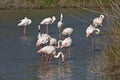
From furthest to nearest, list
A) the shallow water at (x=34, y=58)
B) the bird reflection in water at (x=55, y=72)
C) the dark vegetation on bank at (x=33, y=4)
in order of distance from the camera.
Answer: the dark vegetation on bank at (x=33, y=4) → the shallow water at (x=34, y=58) → the bird reflection in water at (x=55, y=72)

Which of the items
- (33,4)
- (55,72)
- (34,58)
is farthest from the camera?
(33,4)

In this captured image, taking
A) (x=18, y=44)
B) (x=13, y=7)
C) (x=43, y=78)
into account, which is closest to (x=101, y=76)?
(x=43, y=78)

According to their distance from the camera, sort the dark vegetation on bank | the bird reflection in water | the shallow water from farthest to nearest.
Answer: the dark vegetation on bank → the shallow water → the bird reflection in water

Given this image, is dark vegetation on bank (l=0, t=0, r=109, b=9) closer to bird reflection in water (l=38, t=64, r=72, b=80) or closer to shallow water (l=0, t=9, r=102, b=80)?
shallow water (l=0, t=9, r=102, b=80)

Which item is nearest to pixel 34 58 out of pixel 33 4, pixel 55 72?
pixel 55 72

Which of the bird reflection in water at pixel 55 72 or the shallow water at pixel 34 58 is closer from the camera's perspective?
the bird reflection in water at pixel 55 72

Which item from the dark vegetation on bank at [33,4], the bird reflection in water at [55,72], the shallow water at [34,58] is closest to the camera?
the bird reflection in water at [55,72]

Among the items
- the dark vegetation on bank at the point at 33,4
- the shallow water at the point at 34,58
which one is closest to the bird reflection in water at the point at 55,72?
the shallow water at the point at 34,58

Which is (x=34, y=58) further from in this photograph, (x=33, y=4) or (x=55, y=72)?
(x=33, y=4)

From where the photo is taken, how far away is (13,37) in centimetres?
1752

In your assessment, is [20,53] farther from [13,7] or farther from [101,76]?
[13,7]

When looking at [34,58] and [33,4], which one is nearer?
[34,58]

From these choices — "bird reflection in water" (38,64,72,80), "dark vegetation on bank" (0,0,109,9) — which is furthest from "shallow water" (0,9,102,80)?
"dark vegetation on bank" (0,0,109,9)

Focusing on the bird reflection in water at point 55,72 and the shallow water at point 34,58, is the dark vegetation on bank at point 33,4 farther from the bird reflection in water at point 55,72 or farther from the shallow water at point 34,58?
the bird reflection in water at point 55,72
